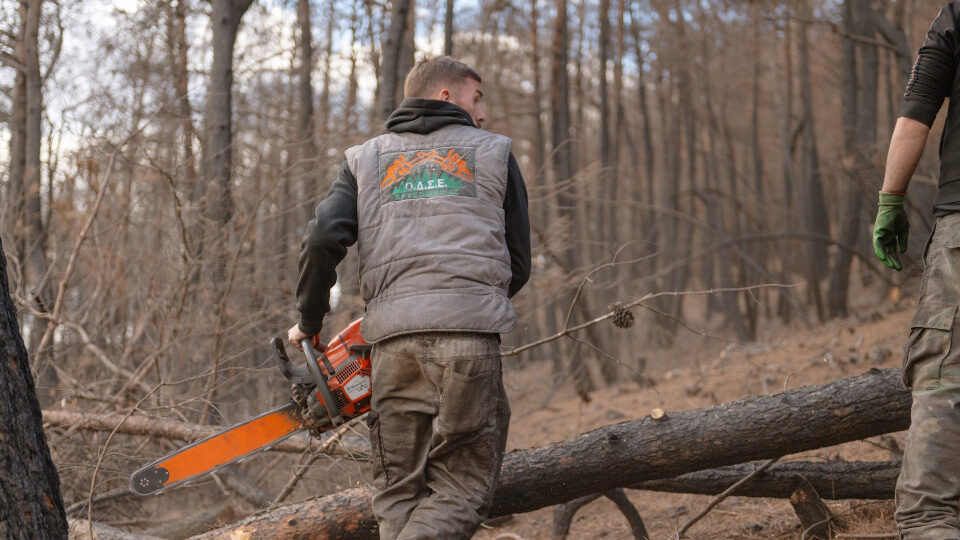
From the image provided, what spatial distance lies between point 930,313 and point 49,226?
905 cm

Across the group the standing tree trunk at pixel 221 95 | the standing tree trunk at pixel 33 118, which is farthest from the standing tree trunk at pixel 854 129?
the standing tree trunk at pixel 33 118

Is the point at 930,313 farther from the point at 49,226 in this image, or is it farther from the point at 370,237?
the point at 49,226

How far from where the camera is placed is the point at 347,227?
2.81 metres

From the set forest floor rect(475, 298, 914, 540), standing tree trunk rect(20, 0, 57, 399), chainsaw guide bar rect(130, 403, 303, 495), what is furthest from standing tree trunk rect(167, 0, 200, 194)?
chainsaw guide bar rect(130, 403, 303, 495)

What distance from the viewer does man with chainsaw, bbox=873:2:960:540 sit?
2.32m

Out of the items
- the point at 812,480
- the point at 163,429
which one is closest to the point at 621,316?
the point at 812,480

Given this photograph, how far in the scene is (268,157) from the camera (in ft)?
25.3

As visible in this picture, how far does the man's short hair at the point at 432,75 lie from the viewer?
2.93 metres

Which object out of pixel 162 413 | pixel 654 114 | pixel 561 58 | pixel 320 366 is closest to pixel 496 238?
pixel 320 366

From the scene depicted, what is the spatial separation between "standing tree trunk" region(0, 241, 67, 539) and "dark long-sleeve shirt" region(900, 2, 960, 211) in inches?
109

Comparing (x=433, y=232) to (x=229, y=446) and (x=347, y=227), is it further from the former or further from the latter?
(x=229, y=446)

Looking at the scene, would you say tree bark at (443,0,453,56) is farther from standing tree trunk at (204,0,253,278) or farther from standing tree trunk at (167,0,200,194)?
standing tree trunk at (167,0,200,194)

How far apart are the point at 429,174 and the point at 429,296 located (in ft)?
1.45

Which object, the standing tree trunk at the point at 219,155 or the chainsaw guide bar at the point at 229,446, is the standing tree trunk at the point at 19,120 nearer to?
the standing tree trunk at the point at 219,155
